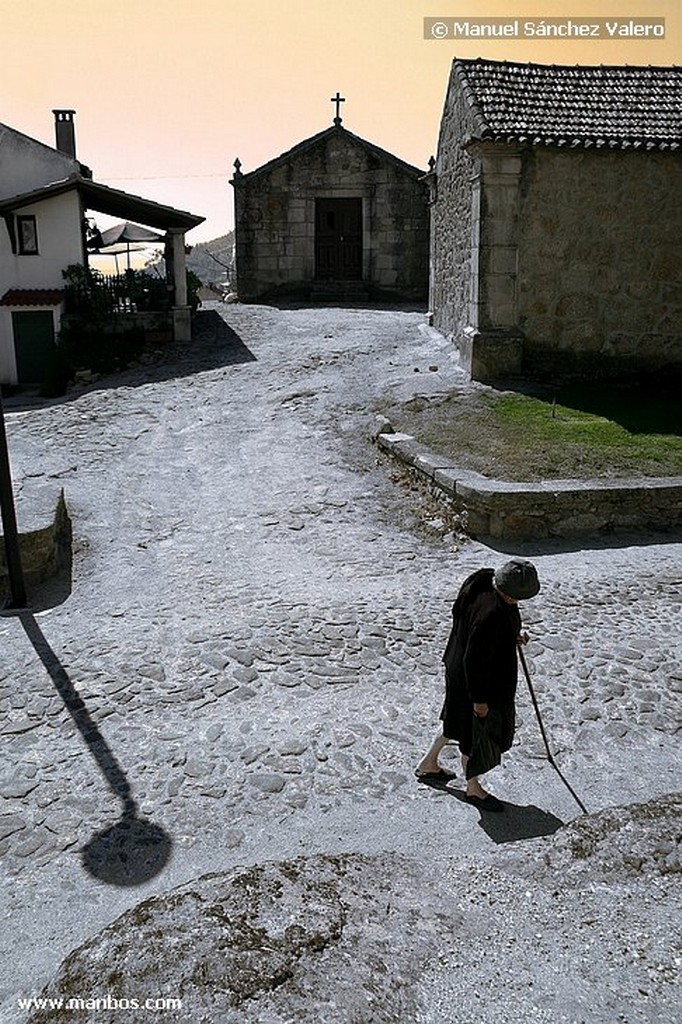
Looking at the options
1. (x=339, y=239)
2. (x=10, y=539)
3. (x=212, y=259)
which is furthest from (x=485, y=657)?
(x=212, y=259)

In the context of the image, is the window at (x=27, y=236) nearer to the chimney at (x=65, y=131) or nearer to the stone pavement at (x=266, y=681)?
the chimney at (x=65, y=131)

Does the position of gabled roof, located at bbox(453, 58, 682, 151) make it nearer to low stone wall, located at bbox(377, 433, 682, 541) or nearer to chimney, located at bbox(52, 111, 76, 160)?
low stone wall, located at bbox(377, 433, 682, 541)

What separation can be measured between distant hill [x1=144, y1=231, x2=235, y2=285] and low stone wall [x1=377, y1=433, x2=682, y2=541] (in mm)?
Answer: 31751

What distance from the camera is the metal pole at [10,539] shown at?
855 cm

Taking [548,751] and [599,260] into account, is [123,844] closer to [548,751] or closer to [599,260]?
[548,751]

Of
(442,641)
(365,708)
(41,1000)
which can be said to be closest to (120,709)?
(365,708)

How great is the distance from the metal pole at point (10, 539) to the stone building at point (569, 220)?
9.12m

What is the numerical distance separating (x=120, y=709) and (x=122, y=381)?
12645 millimetres

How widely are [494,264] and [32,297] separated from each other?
11.1m

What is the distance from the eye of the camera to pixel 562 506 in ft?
31.7

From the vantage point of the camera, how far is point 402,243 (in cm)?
2759

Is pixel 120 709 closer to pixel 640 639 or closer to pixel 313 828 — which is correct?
pixel 313 828

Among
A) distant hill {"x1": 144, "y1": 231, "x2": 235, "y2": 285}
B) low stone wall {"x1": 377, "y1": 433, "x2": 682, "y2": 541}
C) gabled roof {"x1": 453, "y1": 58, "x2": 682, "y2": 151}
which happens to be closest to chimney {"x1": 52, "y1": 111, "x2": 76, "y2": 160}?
distant hill {"x1": 144, "y1": 231, "x2": 235, "y2": 285}

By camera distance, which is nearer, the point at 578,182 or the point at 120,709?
the point at 120,709
